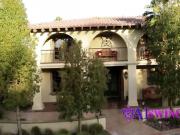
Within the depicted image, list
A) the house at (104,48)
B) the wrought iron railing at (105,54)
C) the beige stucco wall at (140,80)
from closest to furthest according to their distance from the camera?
1. the house at (104,48)
2. the wrought iron railing at (105,54)
3. the beige stucco wall at (140,80)

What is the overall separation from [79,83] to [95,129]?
2.70 metres

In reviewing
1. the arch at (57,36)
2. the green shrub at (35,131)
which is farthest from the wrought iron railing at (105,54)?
the green shrub at (35,131)

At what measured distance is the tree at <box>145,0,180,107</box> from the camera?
75.9 feet

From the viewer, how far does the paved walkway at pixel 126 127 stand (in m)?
21.4

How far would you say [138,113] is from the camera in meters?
24.5

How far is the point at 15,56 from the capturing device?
66.0ft

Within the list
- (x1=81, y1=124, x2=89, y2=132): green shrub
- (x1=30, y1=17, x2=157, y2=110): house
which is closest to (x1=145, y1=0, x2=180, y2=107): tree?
(x1=30, y1=17, x2=157, y2=110): house

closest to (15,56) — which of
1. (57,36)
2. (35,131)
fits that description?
(35,131)

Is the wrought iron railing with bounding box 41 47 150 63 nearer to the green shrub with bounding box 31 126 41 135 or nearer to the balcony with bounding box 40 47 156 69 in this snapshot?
the balcony with bounding box 40 47 156 69

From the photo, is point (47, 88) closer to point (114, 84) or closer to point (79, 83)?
point (114, 84)

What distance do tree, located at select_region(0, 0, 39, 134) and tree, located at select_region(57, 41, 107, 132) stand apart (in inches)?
69.6

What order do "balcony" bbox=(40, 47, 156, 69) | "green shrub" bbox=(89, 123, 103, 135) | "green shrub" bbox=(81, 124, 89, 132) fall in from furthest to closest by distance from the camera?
"balcony" bbox=(40, 47, 156, 69)
"green shrub" bbox=(81, 124, 89, 132)
"green shrub" bbox=(89, 123, 103, 135)

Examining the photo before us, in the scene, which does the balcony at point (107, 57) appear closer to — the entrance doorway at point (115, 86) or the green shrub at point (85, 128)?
the entrance doorway at point (115, 86)

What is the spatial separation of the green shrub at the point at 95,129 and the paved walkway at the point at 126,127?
0.72 meters
